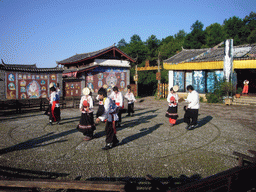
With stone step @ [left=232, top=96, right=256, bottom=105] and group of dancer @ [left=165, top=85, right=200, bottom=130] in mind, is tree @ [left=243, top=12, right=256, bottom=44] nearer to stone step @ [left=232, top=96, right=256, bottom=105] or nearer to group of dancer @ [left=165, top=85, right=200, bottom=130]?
stone step @ [left=232, top=96, right=256, bottom=105]

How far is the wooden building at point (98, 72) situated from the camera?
17.4m

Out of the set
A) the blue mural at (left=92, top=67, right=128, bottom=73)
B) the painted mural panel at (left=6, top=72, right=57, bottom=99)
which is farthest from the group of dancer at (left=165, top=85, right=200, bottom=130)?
the blue mural at (left=92, top=67, right=128, bottom=73)

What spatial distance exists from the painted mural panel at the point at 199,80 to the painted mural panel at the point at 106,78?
24.1 feet

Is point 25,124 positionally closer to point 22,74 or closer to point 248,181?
point 22,74

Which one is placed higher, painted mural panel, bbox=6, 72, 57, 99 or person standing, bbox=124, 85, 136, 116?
painted mural panel, bbox=6, 72, 57, 99

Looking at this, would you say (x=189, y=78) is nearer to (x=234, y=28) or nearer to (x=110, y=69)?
(x=110, y=69)

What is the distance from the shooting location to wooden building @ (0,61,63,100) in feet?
47.5

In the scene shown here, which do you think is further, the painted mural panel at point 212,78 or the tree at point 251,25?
the tree at point 251,25

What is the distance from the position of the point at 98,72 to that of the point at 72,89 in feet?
10.6

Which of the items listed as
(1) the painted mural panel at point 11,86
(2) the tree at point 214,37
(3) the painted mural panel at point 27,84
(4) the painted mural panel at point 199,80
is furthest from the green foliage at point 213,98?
(2) the tree at point 214,37

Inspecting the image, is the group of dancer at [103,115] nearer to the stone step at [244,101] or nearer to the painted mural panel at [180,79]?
the stone step at [244,101]

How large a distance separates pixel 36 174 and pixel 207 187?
350 cm

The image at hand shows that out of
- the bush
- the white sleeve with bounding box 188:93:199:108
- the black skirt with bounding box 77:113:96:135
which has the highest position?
the white sleeve with bounding box 188:93:199:108

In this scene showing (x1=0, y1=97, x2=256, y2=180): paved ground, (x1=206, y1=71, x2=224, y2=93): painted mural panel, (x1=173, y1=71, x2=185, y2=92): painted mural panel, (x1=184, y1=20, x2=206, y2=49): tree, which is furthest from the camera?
(x1=184, y1=20, x2=206, y2=49): tree
